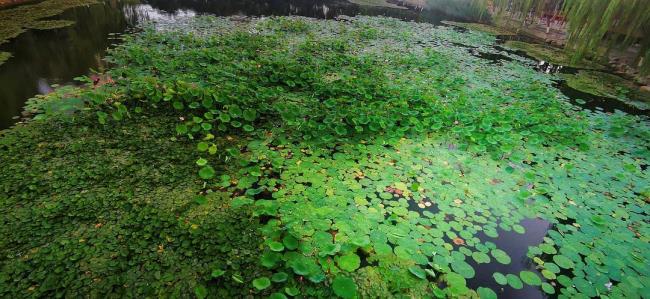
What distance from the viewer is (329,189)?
3.64m

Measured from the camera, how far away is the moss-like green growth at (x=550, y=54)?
1125cm

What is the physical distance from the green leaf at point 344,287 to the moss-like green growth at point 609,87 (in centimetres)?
937

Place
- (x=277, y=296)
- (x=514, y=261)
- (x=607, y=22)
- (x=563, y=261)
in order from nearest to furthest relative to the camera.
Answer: (x=277, y=296)
(x=563, y=261)
(x=514, y=261)
(x=607, y=22)

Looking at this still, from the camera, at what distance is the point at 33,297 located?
2240mm

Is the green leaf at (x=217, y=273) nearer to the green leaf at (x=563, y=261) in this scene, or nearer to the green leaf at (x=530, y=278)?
the green leaf at (x=530, y=278)

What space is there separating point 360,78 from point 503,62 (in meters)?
6.11

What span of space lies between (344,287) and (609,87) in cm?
1069

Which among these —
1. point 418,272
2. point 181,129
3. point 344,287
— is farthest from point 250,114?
point 418,272

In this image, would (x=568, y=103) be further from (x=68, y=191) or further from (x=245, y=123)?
(x=68, y=191)

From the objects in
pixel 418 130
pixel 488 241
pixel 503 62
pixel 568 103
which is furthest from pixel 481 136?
pixel 503 62

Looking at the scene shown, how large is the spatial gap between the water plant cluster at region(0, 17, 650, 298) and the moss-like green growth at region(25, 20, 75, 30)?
4.29 metres

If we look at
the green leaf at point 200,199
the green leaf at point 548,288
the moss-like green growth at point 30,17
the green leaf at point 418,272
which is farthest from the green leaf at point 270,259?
the moss-like green growth at point 30,17

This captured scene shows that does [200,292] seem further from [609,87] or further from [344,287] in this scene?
[609,87]

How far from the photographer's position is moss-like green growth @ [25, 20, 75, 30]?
898 cm
